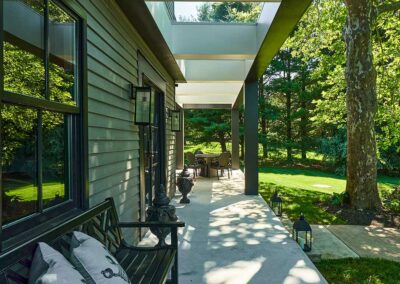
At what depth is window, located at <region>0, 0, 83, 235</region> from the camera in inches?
66.8

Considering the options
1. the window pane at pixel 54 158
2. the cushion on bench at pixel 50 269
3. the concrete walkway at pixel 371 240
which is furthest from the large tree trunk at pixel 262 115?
the cushion on bench at pixel 50 269

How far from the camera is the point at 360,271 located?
12.1 ft

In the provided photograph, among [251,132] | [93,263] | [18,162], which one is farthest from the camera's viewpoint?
[251,132]

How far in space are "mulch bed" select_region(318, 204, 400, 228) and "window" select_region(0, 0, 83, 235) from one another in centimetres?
503

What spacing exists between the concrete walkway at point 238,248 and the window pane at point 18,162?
5.96ft

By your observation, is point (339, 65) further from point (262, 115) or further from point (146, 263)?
point (262, 115)

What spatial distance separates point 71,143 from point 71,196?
37 cm

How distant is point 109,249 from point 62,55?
137 cm

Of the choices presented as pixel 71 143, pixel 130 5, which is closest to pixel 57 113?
pixel 71 143

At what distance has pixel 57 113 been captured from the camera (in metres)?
2.25

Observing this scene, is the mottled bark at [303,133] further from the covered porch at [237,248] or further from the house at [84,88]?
the house at [84,88]

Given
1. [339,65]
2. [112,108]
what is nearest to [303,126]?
[339,65]

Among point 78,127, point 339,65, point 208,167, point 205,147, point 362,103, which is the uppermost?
point 339,65

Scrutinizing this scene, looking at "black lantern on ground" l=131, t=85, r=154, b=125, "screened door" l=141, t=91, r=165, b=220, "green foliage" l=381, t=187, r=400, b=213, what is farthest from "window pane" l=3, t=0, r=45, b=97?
"green foliage" l=381, t=187, r=400, b=213
